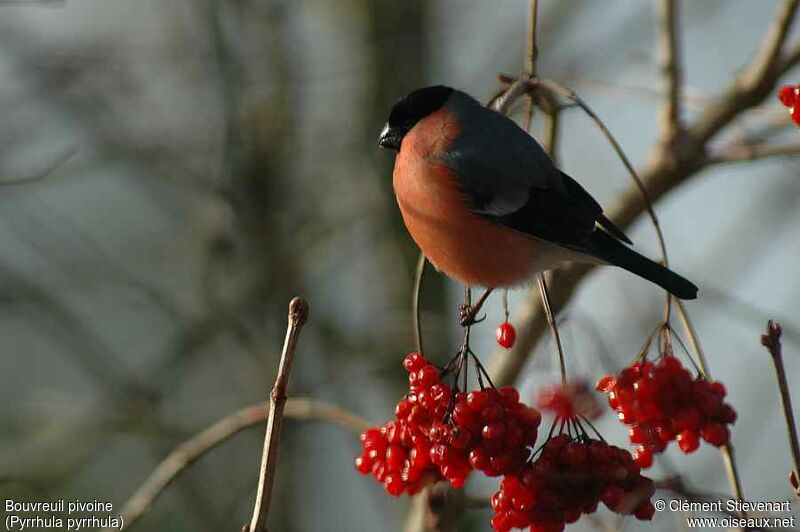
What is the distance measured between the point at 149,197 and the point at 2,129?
1.17 meters

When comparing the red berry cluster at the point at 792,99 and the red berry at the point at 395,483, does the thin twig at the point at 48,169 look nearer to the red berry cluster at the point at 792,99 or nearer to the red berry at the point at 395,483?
the red berry at the point at 395,483

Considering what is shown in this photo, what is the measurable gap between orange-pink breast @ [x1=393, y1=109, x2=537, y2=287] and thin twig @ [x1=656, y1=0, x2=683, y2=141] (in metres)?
0.60

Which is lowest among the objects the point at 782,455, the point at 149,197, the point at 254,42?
the point at 782,455

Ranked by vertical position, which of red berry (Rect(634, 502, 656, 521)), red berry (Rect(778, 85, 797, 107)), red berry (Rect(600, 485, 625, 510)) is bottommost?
red berry (Rect(634, 502, 656, 521))

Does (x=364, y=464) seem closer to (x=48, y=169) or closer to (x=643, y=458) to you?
(x=643, y=458)

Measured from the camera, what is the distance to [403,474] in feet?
5.77

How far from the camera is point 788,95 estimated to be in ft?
5.79

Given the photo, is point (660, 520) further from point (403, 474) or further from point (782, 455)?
point (782, 455)

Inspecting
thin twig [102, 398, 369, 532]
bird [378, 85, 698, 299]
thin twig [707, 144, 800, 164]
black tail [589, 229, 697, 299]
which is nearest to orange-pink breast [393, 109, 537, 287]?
bird [378, 85, 698, 299]

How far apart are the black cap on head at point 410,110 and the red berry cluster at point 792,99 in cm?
105

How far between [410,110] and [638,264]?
33.3 inches

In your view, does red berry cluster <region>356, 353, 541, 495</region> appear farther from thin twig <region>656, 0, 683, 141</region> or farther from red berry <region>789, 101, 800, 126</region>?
thin twig <region>656, 0, 683, 141</region>

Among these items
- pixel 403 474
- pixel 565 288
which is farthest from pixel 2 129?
pixel 403 474

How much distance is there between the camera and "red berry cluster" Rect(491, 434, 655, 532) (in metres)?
1.55
